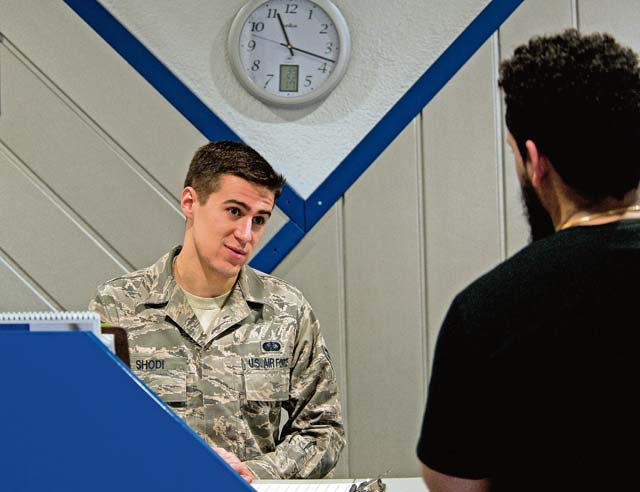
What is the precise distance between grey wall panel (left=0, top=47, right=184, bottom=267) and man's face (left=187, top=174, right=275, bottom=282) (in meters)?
0.75

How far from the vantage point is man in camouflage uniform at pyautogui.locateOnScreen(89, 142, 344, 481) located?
2.05 m

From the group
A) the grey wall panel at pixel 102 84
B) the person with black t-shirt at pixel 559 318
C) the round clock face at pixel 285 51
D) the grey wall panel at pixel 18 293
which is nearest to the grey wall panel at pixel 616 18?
the round clock face at pixel 285 51

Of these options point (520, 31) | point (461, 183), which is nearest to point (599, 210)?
point (461, 183)

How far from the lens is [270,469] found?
1.86 meters

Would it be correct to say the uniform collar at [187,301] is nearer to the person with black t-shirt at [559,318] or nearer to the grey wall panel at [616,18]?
the person with black t-shirt at [559,318]

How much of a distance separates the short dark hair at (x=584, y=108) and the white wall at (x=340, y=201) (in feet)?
5.85

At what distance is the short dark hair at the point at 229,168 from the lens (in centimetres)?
209

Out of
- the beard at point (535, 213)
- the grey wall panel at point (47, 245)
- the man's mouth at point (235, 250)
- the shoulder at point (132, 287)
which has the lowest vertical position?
the beard at point (535, 213)

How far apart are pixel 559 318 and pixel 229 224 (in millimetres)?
1312

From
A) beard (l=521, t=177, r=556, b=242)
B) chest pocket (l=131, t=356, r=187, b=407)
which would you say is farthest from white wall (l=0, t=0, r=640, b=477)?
beard (l=521, t=177, r=556, b=242)

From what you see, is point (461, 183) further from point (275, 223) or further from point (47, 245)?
point (47, 245)

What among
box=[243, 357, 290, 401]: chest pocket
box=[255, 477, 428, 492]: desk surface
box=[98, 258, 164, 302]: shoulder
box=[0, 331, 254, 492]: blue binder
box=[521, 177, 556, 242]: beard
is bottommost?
box=[255, 477, 428, 492]: desk surface

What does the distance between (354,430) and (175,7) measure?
1.57 m

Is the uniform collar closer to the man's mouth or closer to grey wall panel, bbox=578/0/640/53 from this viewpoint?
the man's mouth
